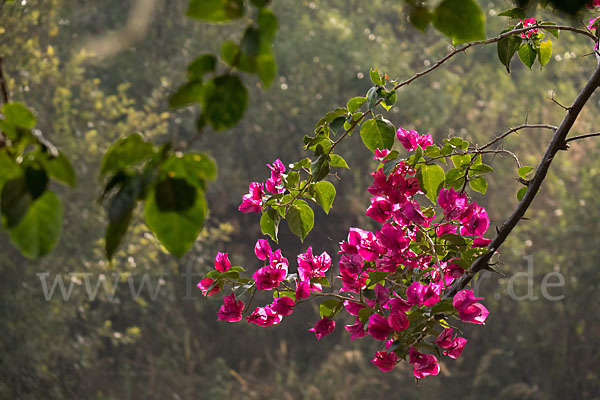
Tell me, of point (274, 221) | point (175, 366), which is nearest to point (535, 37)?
point (274, 221)

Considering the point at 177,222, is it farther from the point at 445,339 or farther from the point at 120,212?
the point at 445,339

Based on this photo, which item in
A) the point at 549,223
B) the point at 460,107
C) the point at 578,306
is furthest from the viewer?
the point at 460,107

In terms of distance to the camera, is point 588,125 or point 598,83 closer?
point 598,83

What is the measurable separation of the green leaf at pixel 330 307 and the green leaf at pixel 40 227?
1.44 feet

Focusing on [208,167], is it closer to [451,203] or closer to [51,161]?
[51,161]

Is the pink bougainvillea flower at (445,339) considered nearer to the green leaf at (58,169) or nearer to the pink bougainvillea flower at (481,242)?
the pink bougainvillea flower at (481,242)

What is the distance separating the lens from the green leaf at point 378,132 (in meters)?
0.62

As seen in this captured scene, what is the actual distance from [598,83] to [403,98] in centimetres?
327

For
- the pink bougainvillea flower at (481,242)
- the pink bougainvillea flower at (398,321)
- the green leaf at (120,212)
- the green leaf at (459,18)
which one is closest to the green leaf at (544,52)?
the pink bougainvillea flower at (481,242)

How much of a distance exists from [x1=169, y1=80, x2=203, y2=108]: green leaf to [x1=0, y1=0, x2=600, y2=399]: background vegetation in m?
2.47

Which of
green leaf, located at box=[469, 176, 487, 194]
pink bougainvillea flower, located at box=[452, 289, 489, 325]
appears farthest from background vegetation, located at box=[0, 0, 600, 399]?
pink bougainvillea flower, located at box=[452, 289, 489, 325]

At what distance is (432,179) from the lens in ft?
2.29

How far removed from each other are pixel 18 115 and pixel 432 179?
51cm

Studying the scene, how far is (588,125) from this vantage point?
128 inches
